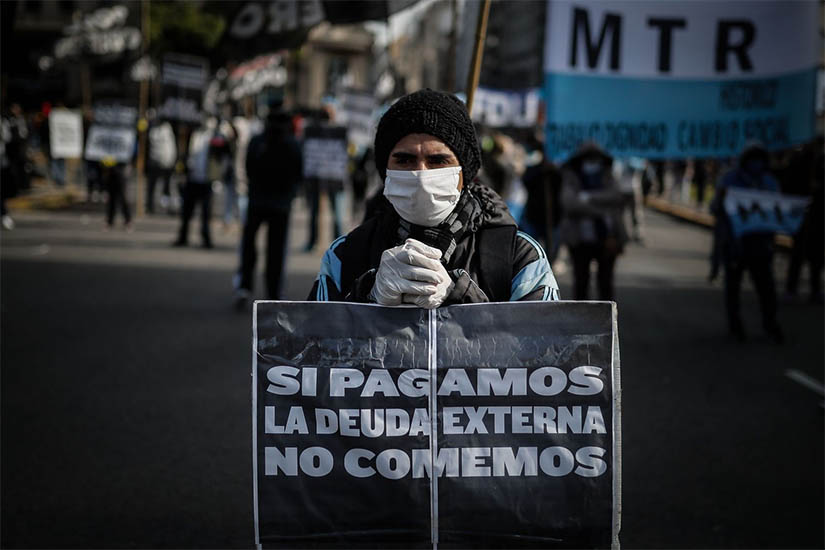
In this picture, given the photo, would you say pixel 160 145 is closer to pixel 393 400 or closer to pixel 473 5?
pixel 473 5

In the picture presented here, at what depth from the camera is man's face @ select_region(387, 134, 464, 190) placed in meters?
2.66

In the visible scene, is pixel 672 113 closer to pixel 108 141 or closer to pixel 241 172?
pixel 108 141

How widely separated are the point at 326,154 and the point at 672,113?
9379 millimetres

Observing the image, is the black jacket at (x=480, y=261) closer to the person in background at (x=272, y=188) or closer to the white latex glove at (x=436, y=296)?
the white latex glove at (x=436, y=296)

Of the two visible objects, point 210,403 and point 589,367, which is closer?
point 589,367

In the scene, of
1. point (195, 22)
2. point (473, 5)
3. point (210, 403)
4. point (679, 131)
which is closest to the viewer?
point (473, 5)

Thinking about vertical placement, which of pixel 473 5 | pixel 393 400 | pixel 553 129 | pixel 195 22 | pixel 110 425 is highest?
pixel 195 22

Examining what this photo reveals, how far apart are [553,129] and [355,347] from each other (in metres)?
4.36

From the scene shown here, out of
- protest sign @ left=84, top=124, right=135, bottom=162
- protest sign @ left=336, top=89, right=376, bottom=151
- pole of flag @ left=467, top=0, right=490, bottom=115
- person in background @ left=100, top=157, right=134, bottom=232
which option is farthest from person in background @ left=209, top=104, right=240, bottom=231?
pole of flag @ left=467, top=0, right=490, bottom=115

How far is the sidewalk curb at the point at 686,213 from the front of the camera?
1950cm

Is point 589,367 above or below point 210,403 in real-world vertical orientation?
above

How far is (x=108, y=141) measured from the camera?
691 inches

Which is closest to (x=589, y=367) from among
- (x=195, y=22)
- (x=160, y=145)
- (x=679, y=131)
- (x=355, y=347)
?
(x=355, y=347)

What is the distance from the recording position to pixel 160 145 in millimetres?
18672
